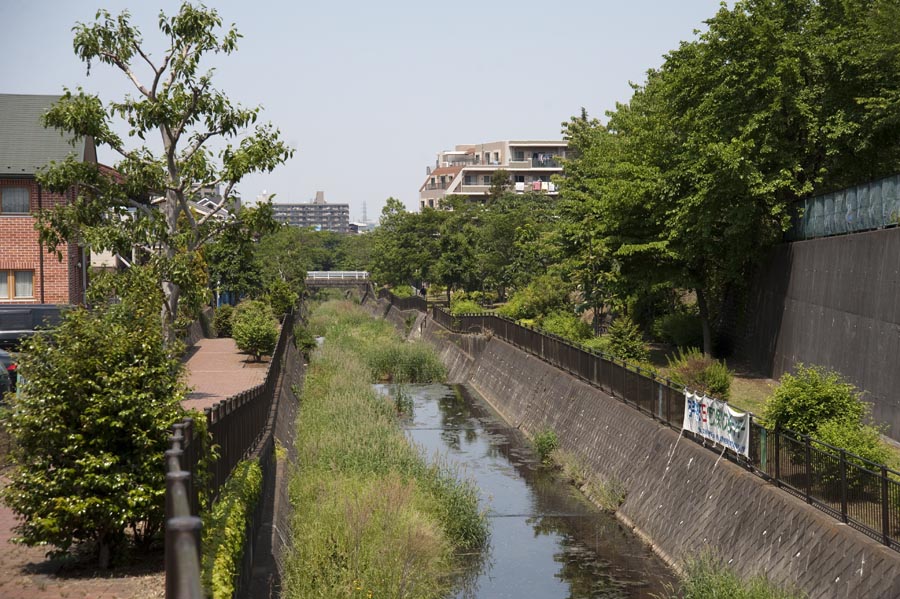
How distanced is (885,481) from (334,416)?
17.5 metres

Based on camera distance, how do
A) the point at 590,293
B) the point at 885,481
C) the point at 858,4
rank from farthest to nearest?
the point at 590,293 → the point at 858,4 → the point at 885,481

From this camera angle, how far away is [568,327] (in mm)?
46000

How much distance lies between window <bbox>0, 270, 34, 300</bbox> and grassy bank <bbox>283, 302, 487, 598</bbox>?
16.7 meters

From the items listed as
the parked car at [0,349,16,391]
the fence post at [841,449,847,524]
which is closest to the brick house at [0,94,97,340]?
the parked car at [0,349,16,391]

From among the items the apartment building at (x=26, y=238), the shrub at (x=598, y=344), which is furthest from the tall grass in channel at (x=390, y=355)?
the apartment building at (x=26, y=238)

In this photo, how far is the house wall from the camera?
142ft

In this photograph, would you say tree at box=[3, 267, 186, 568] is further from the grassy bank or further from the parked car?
the parked car

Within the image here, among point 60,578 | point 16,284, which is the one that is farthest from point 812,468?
point 16,284

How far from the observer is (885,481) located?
41.7 feet

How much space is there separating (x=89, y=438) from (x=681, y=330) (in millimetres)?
30267

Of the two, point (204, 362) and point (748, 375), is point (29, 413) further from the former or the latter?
point (204, 362)

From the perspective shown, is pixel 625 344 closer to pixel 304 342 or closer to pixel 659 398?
pixel 659 398

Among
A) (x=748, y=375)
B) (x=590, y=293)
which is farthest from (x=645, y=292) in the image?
(x=748, y=375)

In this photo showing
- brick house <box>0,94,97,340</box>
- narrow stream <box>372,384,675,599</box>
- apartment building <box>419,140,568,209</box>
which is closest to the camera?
narrow stream <box>372,384,675,599</box>
